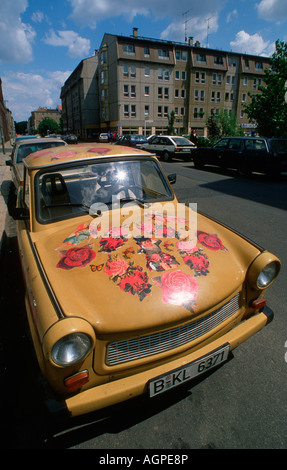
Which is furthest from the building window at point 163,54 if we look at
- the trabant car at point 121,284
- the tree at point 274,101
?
the trabant car at point 121,284

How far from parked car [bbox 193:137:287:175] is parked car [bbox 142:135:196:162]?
10.0 feet

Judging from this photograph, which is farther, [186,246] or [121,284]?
[186,246]

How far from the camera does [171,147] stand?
16703mm

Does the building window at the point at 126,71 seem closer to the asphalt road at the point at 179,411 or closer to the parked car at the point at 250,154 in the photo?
the parked car at the point at 250,154

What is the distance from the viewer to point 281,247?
4.62 m

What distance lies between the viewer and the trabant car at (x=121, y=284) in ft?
5.14

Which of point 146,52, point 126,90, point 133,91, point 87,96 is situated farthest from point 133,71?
point 87,96

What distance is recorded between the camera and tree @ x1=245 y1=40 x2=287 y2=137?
539 inches

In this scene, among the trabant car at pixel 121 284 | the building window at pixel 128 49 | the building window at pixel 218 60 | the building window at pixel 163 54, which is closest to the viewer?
the trabant car at pixel 121 284

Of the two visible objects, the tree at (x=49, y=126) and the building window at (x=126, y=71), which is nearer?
the building window at (x=126, y=71)

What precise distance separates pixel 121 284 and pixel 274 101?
16.3 m

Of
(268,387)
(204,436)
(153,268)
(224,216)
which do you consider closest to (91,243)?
(153,268)

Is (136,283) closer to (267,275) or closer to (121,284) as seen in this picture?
(121,284)

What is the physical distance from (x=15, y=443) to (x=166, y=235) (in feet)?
6.19
